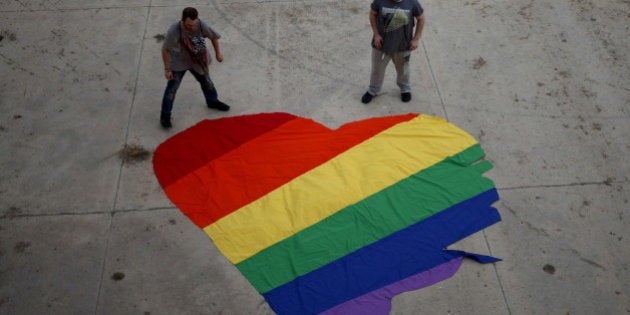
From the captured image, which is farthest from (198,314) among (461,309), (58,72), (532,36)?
(532,36)

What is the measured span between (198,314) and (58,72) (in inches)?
150

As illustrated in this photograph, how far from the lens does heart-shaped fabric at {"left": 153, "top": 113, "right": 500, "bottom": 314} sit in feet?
15.3

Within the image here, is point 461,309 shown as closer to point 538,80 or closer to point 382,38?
point 382,38

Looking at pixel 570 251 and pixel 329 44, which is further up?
pixel 329 44

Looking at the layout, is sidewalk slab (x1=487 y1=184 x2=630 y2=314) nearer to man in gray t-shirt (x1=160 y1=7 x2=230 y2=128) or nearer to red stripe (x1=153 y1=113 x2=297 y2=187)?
red stripe (x1=153 y1=113 x2=297 y2=187)

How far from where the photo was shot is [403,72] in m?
6.05

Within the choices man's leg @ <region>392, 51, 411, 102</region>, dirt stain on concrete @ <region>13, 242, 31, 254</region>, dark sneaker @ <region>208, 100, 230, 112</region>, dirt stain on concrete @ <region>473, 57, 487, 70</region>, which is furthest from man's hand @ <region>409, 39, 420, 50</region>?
dirt stain on concrete @ <region>13, 242, 31, 254</region>

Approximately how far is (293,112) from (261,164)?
90 cm

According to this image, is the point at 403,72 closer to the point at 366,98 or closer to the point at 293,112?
the point at 366,98

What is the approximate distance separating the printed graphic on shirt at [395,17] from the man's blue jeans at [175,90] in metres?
1.97

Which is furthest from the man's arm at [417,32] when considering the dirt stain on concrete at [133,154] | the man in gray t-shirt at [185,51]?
the dirt stain on concrete at [133,154]

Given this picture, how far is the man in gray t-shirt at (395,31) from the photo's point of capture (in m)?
5.42

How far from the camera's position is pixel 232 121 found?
6.06 metres

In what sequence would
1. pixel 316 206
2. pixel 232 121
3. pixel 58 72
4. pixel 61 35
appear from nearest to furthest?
pixel 316 206, pixel 232 121, pixel 58 72, pixel 61 35
